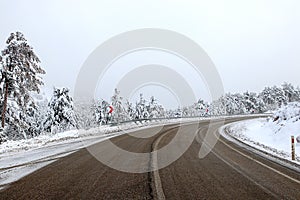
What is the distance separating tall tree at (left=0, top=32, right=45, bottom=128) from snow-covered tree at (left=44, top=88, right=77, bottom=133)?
9.60 metres

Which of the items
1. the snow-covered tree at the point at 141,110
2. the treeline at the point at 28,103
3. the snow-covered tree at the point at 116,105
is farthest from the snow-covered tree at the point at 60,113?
the snow-covered tree at the point at 141,110

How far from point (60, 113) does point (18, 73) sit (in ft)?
41.7

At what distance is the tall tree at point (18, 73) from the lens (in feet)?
63.3

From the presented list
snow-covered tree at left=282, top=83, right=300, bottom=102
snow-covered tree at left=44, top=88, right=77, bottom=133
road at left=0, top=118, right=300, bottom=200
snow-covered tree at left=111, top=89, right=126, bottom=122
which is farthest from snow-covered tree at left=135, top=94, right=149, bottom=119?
snow-covered tree at left=282, top=83, right=300, bottom=102

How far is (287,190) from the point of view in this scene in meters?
5.40

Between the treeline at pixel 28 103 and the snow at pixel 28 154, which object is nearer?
the snow at pixel 28 154

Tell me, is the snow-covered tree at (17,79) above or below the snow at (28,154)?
above

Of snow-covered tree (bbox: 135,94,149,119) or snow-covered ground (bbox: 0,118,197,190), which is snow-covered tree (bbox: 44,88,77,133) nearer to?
snow-covered ground (bbox: 0,118,197,190)

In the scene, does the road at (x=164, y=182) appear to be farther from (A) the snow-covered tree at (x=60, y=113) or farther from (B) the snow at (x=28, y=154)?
(A) the snow-covered tree at (x=60, y=113)

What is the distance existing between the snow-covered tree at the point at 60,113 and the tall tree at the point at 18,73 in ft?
31.5

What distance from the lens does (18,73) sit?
66.1 ft

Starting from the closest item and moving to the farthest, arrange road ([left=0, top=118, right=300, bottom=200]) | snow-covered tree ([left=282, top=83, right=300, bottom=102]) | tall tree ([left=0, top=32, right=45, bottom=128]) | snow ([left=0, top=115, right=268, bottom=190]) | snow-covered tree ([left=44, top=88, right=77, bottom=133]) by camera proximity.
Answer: road ([left=0, top=118, right=300, bottom=200]) → snow ([left=0, top=115, right=268, bottom=190]) → tall tree ([left=0, top=32, right=45, bottom=128]) → snow-covered tree ([left=44, top=88, right=77, bottom=133]) → snow-covered tree ([left=282, top=83, right=300, bottom=102])

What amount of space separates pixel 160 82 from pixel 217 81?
17513 mm

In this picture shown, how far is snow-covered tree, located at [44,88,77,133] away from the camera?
32.0 metres
